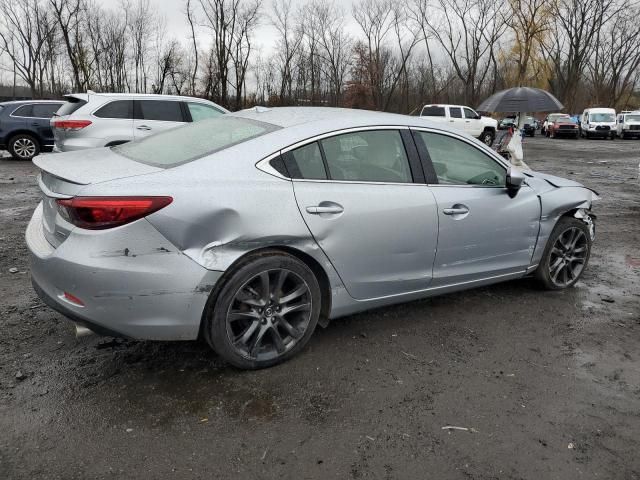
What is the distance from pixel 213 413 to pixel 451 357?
5.11ft

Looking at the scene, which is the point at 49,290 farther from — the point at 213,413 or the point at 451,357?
the point at 451,357

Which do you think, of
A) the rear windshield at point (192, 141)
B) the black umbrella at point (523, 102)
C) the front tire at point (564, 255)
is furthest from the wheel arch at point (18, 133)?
the front tire at point (564, 255)

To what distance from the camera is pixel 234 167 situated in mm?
2924

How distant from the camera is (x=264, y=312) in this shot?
3.04 metres

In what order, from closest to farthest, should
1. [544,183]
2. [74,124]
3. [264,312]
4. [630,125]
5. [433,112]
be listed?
[264,312]
[544,183]
[74,124]
[433,112]
[630,125]

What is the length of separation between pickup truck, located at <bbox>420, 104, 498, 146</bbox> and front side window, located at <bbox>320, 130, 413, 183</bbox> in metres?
23.6

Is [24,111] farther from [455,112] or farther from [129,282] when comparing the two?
[455,112]

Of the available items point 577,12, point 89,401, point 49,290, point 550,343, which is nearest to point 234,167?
point 49,290

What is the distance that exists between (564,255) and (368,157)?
226 cm

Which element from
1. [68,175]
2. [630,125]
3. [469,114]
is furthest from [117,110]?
[630,125]

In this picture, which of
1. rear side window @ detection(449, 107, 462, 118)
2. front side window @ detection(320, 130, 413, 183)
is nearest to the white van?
rear side window @ detection(449, 107, 462, 118)

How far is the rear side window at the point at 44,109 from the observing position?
539 inches

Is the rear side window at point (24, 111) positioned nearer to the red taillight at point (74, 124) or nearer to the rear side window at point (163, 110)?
the red taillight at point (74, 124)

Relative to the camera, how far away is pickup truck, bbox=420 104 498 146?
86.0ft
